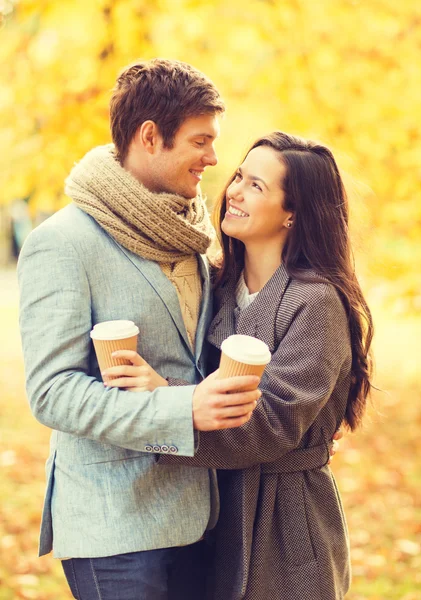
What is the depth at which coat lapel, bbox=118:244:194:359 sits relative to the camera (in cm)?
226

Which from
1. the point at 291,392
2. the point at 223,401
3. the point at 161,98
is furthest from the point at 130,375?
the point at 161,98

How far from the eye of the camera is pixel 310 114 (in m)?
5.24

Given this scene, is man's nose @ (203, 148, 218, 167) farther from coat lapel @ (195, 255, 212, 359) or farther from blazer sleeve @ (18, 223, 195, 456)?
blazer sleeve @ (18, 223, 195, 456)

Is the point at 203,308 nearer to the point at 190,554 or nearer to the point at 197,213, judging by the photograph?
the point at 197,213

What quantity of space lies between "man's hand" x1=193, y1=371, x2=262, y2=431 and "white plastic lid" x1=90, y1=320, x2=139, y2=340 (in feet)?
0.75

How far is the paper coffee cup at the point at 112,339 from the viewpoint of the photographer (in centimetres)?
193

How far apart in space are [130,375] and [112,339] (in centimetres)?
14

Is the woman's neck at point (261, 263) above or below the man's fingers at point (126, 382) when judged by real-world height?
above

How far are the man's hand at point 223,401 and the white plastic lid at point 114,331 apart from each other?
0.23m

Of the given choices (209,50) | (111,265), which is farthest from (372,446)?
(111,265)

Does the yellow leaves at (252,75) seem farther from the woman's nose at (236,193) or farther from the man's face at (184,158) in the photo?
the man's face at (184,158)

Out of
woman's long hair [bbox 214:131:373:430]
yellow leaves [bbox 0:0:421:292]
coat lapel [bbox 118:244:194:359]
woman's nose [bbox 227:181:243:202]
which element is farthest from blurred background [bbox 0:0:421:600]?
coat lapel [bbox 118:244:194:359]

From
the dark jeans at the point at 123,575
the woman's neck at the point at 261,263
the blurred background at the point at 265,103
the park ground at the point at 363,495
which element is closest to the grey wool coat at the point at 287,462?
the woman's neck at the point at 261,263

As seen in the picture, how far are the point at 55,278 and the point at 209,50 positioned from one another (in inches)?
138
